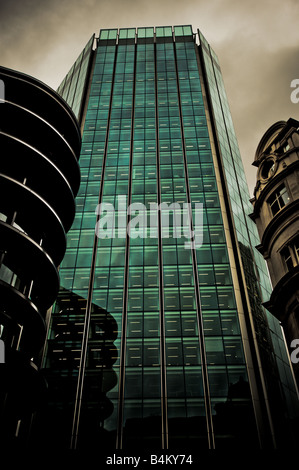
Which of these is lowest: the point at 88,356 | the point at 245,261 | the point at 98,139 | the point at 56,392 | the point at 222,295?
the point at 56,392

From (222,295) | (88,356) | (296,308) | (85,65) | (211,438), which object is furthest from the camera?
(85,65)

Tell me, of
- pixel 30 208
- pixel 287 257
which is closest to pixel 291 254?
pixel 287 257

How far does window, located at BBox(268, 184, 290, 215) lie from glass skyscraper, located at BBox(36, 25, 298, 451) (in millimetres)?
11146

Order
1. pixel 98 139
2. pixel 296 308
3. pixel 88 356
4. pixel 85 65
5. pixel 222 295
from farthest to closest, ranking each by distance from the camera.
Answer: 1. pixel 85 65
2. pixel 98 139
3. pixel 222 295
4. pixel 88 356
5. pixel 296 308

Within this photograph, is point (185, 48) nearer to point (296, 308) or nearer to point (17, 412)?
point (296, 308)

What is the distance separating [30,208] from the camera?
28.4 m

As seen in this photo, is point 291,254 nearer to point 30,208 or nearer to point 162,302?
point 162,302

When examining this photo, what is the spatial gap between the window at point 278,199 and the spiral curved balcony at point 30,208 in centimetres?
1606

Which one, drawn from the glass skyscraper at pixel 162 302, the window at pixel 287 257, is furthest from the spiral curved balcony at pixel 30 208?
the window at pixel 287 257

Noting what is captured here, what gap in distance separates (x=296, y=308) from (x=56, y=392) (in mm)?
20181

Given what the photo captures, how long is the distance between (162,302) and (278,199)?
14.9 meters

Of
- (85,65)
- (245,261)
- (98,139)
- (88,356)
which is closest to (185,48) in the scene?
(85,65)

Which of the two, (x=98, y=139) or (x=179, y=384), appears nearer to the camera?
(x=179, y=384)

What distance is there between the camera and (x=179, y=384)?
33.0 meters
